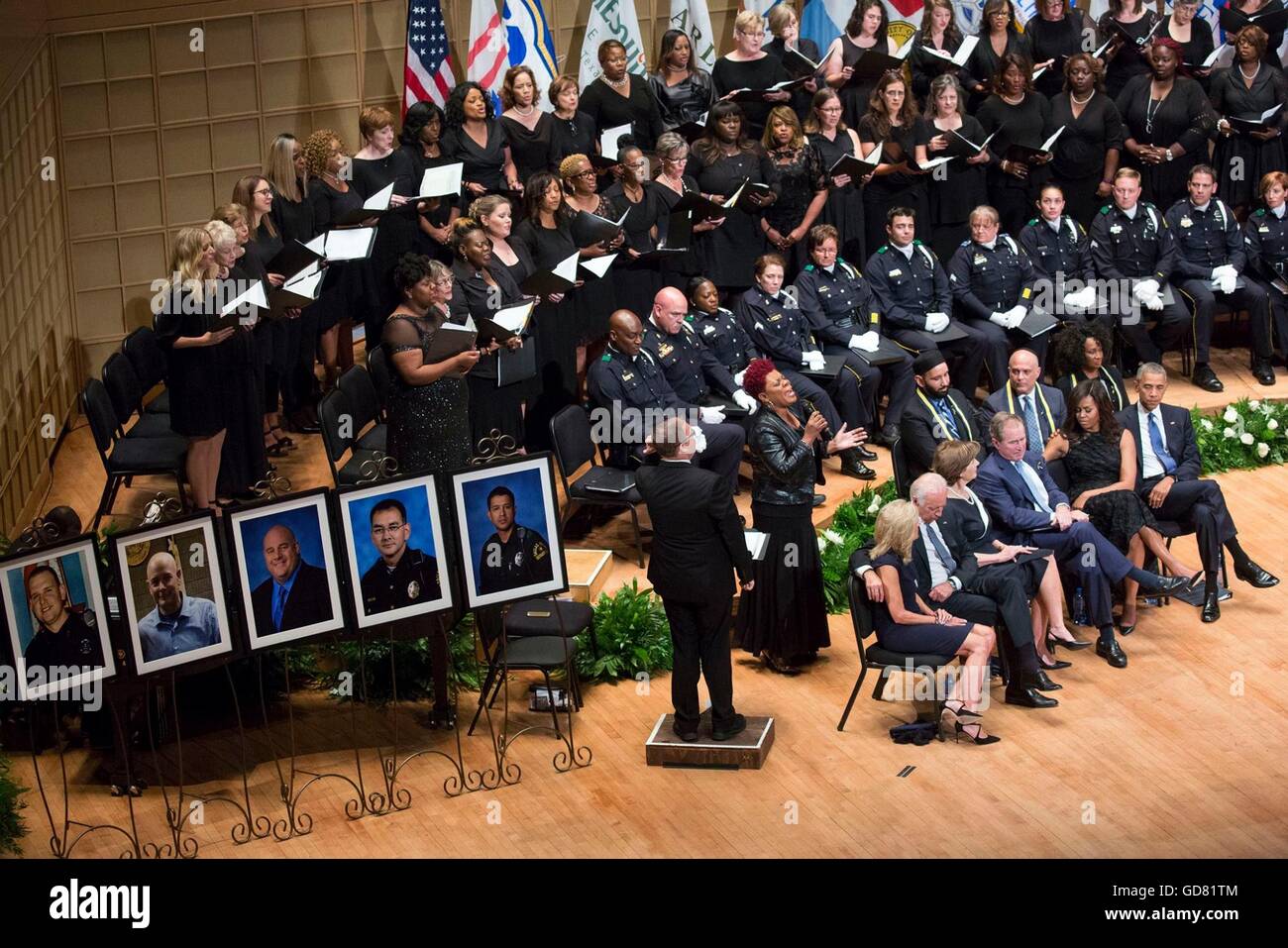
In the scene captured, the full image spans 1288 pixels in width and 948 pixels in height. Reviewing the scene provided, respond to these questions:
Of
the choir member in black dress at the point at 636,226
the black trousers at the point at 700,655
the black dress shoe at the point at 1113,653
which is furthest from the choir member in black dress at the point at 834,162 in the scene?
the black trousers at the point at 700,655

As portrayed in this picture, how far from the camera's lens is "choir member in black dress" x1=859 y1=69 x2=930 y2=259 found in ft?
39.7

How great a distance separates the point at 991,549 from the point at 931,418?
1110mm

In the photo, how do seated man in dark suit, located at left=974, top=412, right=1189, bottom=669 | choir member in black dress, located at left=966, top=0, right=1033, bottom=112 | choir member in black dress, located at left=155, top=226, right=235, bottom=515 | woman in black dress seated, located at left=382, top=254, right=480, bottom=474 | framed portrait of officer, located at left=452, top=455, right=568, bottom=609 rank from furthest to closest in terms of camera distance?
choir member in black dress, located at left=966, top=0, right=1033, bottom=112 < seated man in dark suit, located at left=974, top=412, right=1189, bottom=669 < choir member in black dress, located at left=155, top=226, right=235, bottom=515 < woman in black dress seated, located at left=382, top=254, right=480, bottom=474 < framed portrait of officer, located at left=452, top=455, right=568, bottom=609

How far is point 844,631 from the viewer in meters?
9.70

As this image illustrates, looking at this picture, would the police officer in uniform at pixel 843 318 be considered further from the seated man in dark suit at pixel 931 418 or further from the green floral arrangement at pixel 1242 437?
the green floral arrangement at pixel 1242 437

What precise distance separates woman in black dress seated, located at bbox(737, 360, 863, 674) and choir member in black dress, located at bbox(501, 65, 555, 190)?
115 inches

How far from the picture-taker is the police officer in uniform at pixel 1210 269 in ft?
40.5

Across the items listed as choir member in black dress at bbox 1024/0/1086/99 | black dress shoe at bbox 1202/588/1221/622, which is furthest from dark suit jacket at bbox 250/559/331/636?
choir member in black dress at bbox 1024/0/1086/99

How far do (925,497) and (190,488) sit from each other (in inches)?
149

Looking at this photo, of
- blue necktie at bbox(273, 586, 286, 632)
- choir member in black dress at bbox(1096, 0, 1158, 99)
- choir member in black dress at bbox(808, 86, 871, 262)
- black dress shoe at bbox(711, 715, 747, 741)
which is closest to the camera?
blue necktie at bbox(273, 586, 286, 632)

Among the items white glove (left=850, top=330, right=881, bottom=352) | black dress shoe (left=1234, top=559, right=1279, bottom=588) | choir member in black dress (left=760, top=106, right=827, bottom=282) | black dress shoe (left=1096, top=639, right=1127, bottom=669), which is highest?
choir member in black dress (left=760, top=106, right=827, bottom=282)

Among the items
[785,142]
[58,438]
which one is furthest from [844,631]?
[58,438]

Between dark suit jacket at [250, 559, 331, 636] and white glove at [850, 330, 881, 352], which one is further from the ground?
white glove at [850, 330, 881, 352]

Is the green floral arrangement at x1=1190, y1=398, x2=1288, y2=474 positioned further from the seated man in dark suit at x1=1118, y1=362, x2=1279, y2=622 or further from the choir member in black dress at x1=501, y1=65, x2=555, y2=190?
the choir member in black dress at x1=501, y1=65, x2=555, y2=190
